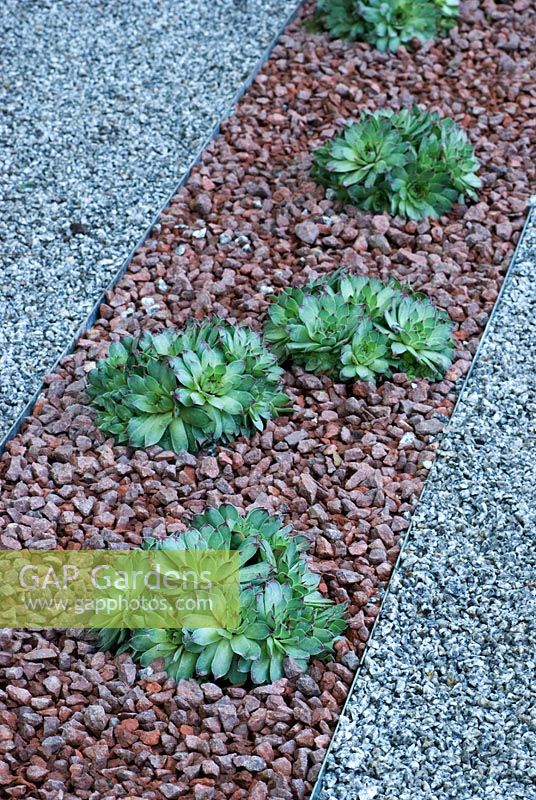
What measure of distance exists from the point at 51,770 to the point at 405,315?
5.93 ft

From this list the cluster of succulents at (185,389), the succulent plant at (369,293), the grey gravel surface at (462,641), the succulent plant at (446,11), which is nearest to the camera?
the grey gravel surface at (462,641)

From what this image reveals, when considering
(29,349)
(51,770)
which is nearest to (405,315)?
(29,349)

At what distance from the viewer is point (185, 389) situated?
3.17 meters

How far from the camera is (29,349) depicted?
3.59 metres

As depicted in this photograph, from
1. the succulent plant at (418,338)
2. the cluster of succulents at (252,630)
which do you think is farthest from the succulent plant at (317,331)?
the cluster of succulents at (252,630)

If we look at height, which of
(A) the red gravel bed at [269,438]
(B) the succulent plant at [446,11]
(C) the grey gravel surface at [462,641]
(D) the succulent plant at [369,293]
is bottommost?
(C) the grey gravel surface at [462,641]

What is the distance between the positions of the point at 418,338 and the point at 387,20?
2175 mm

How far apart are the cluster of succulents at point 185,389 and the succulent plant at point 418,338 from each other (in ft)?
1.43

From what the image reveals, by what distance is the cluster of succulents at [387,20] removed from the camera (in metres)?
5.04

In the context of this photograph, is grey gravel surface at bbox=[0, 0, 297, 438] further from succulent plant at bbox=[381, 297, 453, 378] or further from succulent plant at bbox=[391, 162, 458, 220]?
succulent plant at bbox=[381, 297, 453, 378]

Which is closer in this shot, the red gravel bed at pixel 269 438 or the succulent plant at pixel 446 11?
the red gravel bed at pixel 269 438

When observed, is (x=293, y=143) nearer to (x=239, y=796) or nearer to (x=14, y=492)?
(x=14, y=492)

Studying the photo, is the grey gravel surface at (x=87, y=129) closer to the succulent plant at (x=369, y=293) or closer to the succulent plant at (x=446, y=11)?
the succulent plant at (x=446, y=11)

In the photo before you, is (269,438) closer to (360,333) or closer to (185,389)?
(185,389)
